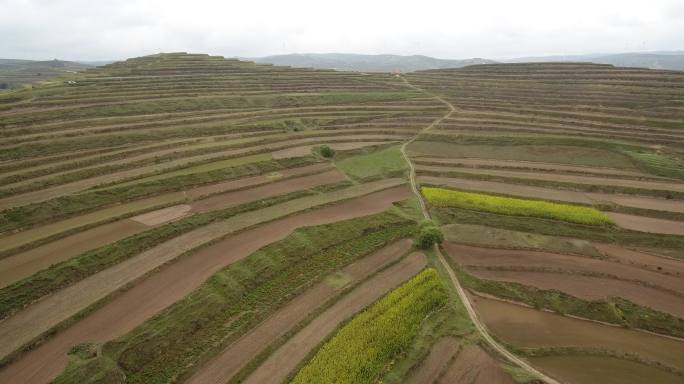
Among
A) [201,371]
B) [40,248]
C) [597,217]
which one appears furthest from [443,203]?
[40,248]

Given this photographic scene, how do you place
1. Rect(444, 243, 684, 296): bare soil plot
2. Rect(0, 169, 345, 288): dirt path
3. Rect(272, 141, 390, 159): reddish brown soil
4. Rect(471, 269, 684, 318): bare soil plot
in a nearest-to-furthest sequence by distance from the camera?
Rect(471, 269, 684, 318): bare soil plot < Rect(0, 169, 345, 288): dirt path < Rect(444, 243, 684, 296): bare soil plot < Rect(272, 141, 390, 159): reddish brown soil

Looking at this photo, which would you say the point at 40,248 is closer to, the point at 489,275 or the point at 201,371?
the point at 201,371

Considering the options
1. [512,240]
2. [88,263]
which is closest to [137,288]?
[88,263]

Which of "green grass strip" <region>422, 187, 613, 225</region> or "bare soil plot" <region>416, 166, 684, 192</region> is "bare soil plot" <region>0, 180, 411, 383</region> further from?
"bare soil plot" <region>416, 166, 684, 192</region>

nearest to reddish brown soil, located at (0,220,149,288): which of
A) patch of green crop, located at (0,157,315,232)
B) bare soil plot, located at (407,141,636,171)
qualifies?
patch of green crop, located at (0,157,315,232)

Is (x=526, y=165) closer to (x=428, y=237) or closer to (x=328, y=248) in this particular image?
(x=428, y=237)

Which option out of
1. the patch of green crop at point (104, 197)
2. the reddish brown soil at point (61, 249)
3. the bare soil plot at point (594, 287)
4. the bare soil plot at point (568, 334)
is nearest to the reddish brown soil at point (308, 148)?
the patch of green crop at point (104, 197)

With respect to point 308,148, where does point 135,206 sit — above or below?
below
